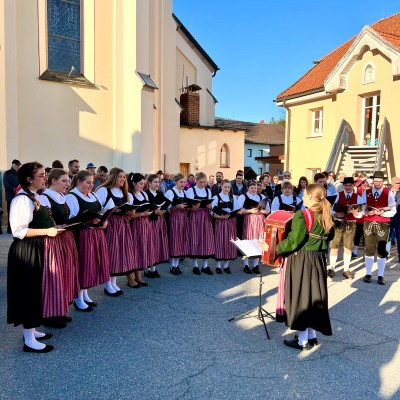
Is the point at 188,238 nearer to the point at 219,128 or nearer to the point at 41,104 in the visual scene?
the point at 41,104

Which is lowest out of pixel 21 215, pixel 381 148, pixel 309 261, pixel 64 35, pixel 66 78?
Result: pixel 309 261

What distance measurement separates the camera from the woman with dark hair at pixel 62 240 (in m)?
4.05

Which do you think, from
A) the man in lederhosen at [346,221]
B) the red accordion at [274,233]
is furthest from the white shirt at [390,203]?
the red accordion at [274,233]

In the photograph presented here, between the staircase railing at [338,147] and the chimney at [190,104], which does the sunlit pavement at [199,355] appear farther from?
the chimney at [190,104]

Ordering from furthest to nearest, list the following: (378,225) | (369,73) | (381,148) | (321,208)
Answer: (369,73) < (381,148) < (378,225) < (321,208)

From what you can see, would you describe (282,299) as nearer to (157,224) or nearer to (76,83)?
(157,224)

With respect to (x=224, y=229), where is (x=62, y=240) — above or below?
above

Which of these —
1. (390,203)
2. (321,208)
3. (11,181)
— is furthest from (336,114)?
(321,208)

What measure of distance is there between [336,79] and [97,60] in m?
10.1

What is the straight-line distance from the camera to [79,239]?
5035 mm

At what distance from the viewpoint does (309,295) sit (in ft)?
13.2

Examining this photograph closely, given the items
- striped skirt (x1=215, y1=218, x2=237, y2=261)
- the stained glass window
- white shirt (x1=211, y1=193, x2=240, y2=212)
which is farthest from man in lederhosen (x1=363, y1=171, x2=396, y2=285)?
the stained glass window

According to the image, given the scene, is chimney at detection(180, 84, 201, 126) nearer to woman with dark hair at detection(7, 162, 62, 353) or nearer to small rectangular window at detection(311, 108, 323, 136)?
small rectangular window at detection(311, 108, 323, 136)

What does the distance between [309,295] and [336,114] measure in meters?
15.0
